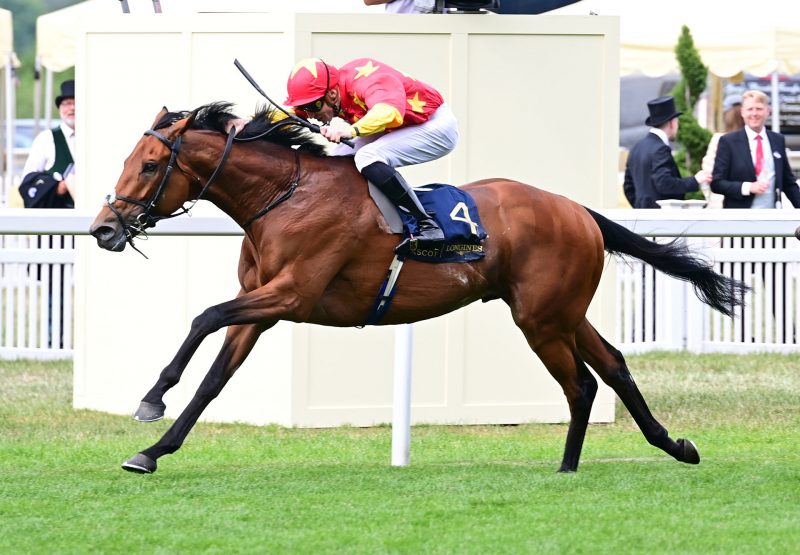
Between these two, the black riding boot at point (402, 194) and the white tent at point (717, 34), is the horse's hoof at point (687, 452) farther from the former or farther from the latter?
the white tent at point (717, 34)

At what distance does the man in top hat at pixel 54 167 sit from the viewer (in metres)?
11.5

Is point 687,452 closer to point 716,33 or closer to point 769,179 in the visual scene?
point 769,179

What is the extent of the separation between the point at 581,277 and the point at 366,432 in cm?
213

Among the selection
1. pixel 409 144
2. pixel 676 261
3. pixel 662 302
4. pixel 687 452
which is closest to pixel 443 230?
pixel 409 144

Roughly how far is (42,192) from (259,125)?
521cm

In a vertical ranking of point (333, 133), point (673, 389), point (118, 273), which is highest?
point (333, 133)

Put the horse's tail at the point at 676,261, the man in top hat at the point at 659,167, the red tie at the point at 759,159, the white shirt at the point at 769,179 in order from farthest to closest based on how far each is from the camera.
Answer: the man in top hat at the point at 659,167, the red tie at the point at 759,159, the white shirt at the point at 769,179, the horse's tail at the point at 676,261

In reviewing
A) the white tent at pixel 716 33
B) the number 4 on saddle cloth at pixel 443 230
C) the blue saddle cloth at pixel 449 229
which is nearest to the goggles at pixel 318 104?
the number 4 on saddle cloth at pixel 443 230

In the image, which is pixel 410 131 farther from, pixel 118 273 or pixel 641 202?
pixel 641 202

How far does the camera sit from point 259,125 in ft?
21.9

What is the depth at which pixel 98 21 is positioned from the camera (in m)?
9.03

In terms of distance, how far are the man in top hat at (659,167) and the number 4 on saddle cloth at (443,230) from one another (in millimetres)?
5396

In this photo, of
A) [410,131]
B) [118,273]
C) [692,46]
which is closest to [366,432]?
[118,273]

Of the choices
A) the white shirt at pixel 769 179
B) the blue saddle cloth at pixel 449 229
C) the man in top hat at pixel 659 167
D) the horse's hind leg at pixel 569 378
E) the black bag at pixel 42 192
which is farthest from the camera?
the man in top hat at pixel 659 167
